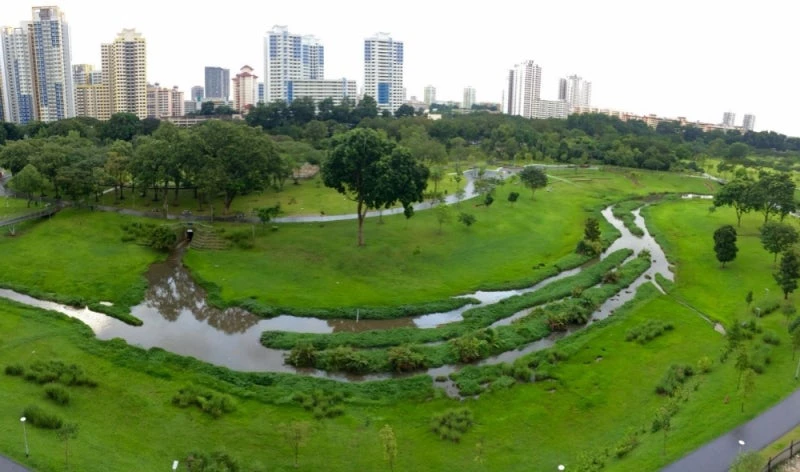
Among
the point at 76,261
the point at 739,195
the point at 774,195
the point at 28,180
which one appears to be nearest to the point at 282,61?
the point at 28,180

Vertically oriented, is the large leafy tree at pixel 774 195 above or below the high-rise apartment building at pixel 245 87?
below

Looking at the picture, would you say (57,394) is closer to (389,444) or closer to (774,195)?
(389,444)

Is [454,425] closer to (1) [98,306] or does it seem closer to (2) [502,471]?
(2) [502,471]

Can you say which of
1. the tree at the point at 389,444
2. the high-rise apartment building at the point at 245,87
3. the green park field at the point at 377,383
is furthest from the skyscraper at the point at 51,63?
the tree at the point at 389,444

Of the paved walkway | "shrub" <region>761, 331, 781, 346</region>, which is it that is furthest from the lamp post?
"shrub" <region>761, 331, 781, 346</region>

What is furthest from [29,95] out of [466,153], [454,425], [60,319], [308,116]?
[454,425]

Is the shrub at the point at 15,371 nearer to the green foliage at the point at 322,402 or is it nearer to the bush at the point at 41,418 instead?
the bush at the point at 41,418

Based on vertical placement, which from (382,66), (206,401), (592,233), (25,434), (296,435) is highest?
(382,66)
